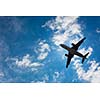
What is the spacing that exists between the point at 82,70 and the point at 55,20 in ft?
2.54

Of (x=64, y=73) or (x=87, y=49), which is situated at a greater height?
(x=87, y=49)

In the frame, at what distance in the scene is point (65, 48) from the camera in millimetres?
4145

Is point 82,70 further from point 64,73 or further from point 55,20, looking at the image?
point 55,20

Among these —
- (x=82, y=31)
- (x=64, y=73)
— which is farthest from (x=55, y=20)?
(x=64, y=73)

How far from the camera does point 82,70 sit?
163 inches

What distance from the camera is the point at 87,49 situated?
4.13 meters
